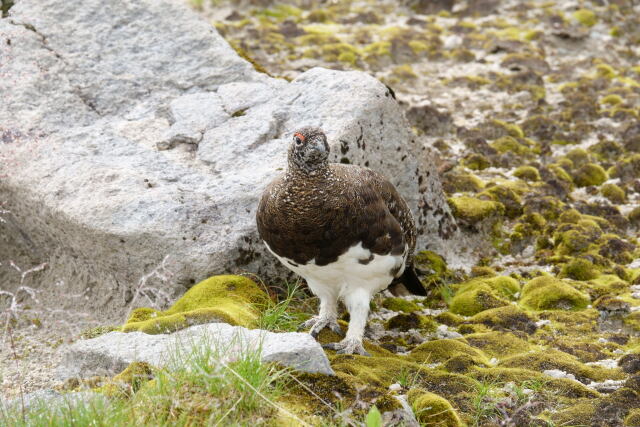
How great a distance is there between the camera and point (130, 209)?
7.19m

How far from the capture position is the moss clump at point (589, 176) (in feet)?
33.9

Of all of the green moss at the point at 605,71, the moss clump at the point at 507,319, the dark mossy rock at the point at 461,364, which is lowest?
the green moss at the point at 605,71

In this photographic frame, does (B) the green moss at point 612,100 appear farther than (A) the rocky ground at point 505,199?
Yes

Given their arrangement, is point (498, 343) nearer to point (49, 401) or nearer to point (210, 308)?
point (210, 308)

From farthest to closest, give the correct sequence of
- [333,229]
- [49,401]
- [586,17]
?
1. [586,17]
2. [333,229]
3. [49,401]

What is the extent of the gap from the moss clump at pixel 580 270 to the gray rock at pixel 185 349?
4112 mm

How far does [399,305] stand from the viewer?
7.96 meters

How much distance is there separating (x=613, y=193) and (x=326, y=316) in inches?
188

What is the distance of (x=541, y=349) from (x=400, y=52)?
326 inches

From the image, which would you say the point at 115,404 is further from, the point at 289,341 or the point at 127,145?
the point at 127,145

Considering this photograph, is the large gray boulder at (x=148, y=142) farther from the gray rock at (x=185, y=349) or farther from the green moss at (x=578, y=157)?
the green moss at (x=578, y=157)

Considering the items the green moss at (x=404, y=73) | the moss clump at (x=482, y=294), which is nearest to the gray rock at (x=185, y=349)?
the moss clump at (x=482, y=294)


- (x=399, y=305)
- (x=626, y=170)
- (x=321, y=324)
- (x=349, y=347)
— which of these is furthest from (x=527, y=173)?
(x=349, y=347)

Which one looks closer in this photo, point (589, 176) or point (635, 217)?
point (635, 217)
